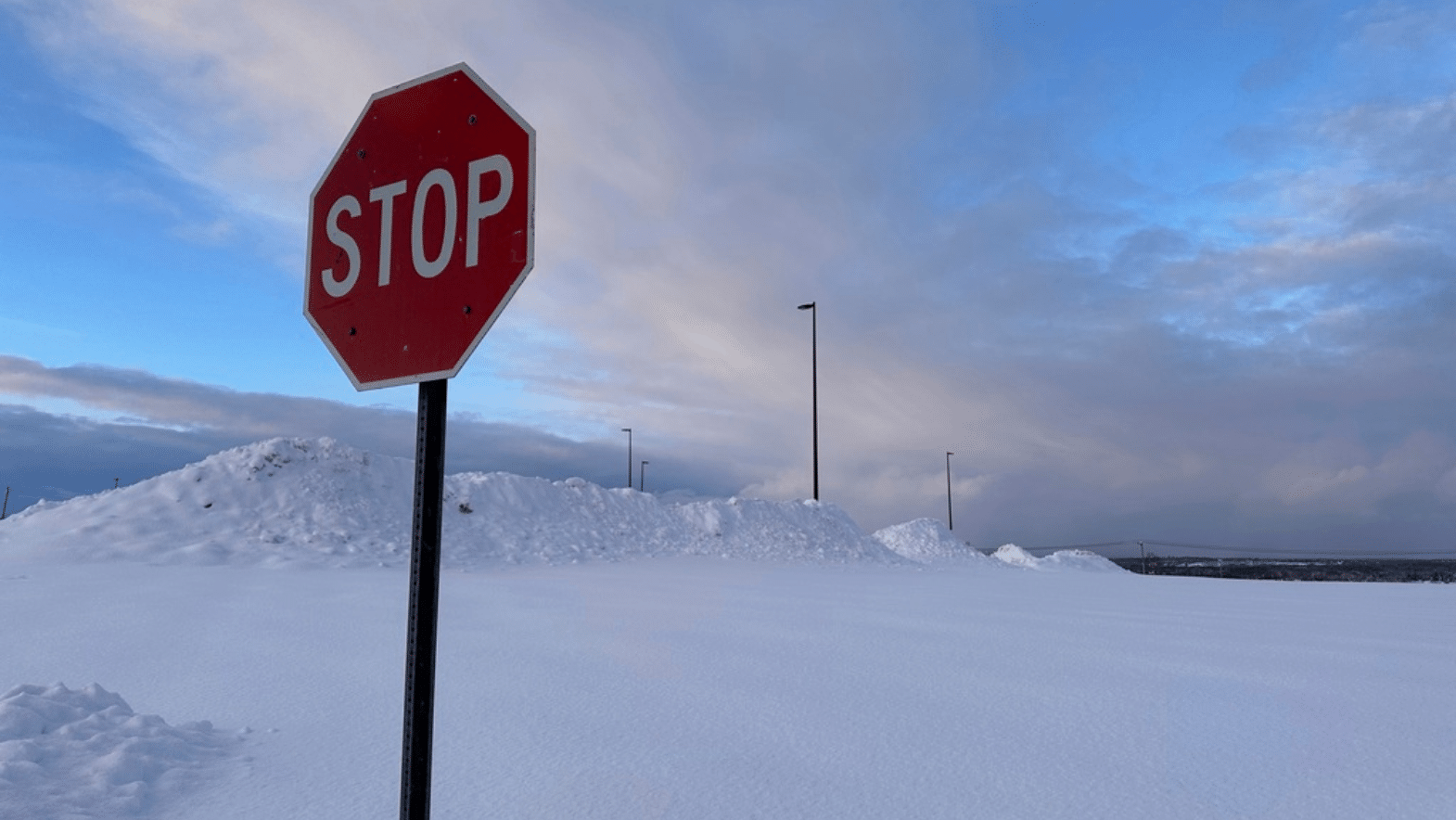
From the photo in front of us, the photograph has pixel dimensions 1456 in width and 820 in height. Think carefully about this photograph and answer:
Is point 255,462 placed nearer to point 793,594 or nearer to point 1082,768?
point 793,594

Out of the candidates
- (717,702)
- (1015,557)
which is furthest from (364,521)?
(1015,557)

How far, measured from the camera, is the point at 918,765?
14.5 ft

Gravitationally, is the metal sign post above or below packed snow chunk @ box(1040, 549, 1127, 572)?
above

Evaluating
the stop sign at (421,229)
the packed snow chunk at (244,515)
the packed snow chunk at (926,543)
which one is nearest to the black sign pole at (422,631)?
the stop sign at (421,229)

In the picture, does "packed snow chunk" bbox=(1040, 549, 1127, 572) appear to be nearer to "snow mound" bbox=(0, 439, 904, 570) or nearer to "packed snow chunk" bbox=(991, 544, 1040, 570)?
"packed snow chunk" bbox=(991, 544, 1040, 570)

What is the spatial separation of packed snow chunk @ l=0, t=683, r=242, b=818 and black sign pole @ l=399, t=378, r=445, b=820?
1997 millimetres

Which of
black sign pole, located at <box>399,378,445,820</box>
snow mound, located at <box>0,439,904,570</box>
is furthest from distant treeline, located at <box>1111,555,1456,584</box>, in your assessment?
black sign pole, located at <box>399,378,445,820</box>

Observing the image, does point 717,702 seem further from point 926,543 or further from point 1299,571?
point 1299,571

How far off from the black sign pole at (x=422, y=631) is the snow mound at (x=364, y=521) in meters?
16.9

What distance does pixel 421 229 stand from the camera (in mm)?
3049

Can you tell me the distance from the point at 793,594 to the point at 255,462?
16.6 m

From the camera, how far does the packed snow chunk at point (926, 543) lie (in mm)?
31525

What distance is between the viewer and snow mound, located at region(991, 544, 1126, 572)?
32.0 metres

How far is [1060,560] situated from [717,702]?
30.5 m
